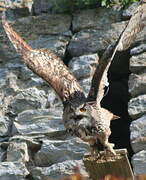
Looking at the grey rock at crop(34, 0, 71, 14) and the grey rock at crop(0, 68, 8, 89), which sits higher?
the grey rock at crop(34, 0, 71, 14)

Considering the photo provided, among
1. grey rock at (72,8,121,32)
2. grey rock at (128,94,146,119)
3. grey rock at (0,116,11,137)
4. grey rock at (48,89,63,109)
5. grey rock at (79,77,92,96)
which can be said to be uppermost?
grey rock at (72,8,121,32)


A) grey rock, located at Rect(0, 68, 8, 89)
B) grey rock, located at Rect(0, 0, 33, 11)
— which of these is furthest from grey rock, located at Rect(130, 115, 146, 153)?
grey rock, located at Rect(0, 0, 33, 11)

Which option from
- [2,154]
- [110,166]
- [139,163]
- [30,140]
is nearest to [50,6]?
[30,140]

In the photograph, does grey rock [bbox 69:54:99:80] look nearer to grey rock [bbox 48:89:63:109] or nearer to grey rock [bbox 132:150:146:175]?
grey rock [bbox 48:89:63:109]

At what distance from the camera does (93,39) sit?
211 inches

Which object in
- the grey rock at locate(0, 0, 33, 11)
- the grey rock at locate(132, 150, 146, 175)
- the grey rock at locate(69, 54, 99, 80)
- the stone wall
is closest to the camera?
the grey rock at locate(132, 150, 146, 175)

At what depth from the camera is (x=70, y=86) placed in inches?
178

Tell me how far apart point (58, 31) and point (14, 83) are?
52 cm

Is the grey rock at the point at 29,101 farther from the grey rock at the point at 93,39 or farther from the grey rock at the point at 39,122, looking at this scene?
the grey rock at the point at 93,39

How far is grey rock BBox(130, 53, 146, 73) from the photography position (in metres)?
5.10

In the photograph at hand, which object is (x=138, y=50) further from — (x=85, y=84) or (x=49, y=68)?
(x=49, y=68)

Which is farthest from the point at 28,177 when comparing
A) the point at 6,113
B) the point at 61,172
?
the point at 6,113

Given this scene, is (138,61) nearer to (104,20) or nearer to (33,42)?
(104,20)

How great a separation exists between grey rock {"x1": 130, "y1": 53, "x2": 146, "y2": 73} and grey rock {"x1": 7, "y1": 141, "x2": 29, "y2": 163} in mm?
869
